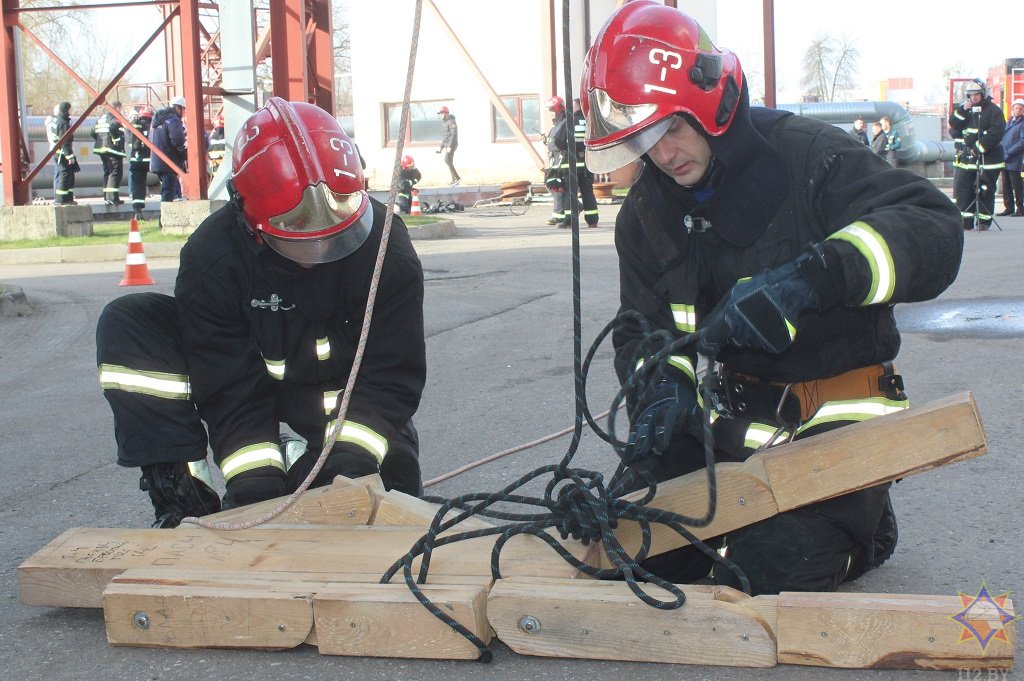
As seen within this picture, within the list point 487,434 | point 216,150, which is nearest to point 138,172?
point 216,150

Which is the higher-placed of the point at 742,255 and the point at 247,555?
the point at 742,255

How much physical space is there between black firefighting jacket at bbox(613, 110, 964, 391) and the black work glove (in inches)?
3.4

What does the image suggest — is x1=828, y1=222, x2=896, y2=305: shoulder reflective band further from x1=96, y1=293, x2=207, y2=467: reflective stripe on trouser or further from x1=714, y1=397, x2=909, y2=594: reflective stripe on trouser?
x1=96, y1=293, x2=207, y2=467: reflective stripe on trouser

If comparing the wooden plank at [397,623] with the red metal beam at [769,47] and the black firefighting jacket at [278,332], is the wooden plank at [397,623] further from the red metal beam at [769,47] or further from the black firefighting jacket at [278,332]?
the red metal beam at [769,47]

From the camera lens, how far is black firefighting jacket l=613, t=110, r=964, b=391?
8.80ft

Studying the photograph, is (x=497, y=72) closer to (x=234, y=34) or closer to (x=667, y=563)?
(x=234, y=34)

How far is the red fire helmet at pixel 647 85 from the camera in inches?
118

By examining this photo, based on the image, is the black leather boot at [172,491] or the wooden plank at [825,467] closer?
the wooden plank at [825,467]

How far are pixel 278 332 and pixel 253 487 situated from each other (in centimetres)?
50

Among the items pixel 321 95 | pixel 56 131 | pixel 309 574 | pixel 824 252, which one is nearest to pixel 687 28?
pixel 824 252

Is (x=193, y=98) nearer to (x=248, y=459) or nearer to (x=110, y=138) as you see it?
(x=110, y=138)

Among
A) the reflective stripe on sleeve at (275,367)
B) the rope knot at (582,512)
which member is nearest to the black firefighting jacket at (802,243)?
the rope knot at (582,512)

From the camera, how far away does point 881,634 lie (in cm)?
244

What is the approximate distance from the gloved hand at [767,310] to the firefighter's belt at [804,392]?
0.56m
